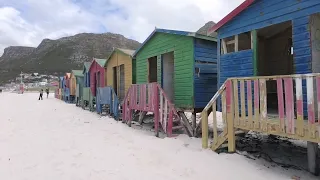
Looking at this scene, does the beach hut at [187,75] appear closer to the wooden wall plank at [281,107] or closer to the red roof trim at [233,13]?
the red roof trim at [233,13]

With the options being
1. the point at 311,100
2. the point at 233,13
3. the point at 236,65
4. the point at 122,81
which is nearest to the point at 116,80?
the point at 122,81

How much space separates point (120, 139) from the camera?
959cm

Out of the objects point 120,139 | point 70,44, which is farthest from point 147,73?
point 70,44

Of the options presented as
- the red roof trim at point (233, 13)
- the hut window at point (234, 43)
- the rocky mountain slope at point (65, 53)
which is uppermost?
the rocky mountain slope at point (65, 53)

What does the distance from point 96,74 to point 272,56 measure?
14.5 metres

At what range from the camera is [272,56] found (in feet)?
33.2

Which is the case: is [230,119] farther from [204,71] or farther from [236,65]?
[204,71]

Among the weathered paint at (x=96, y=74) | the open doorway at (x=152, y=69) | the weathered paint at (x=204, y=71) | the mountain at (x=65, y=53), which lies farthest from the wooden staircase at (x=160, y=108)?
the mountain at (x=65, y=53)

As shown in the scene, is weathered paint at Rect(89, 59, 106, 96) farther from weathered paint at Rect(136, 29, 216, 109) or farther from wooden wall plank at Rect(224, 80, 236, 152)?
wooden wall plank at Rect(224, 80, 236, 152)

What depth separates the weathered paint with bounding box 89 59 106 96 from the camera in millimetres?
19844

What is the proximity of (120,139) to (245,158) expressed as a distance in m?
4.59

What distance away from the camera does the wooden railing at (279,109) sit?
4.90 meters

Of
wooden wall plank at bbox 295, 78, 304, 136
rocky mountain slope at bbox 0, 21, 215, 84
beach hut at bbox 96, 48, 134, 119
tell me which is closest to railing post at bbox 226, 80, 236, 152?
wooden wall plank at bbox 295, 78, 304, 136

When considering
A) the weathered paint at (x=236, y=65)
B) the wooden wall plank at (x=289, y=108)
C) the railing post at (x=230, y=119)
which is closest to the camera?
the wooden wall plank at (x=289, y=108)
